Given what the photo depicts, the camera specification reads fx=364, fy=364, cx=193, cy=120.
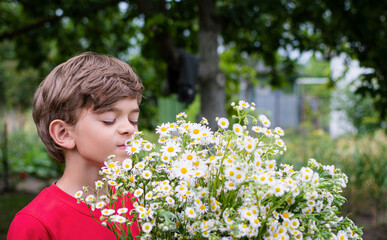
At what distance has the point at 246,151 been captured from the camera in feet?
3.13

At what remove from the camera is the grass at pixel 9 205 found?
490cm

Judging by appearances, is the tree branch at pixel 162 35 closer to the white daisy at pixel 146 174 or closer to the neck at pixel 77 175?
the neck at pixel 77 175

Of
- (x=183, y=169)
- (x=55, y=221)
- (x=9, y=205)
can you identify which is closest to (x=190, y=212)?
(x=183, y=169)

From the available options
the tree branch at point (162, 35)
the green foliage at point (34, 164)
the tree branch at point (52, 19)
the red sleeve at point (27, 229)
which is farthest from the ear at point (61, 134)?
the green foliage at point (34, 164)

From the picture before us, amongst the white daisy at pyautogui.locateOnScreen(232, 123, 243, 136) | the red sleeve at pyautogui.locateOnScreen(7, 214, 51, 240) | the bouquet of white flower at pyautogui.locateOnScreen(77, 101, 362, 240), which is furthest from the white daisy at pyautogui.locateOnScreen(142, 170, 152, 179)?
the red sleeve at pyautogui.locateOnScreen(7, 214, 51, 240)

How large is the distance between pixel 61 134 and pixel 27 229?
346 millimetres

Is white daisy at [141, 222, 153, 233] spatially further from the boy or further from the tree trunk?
the tree trunk

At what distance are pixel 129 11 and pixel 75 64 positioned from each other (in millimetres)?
3934

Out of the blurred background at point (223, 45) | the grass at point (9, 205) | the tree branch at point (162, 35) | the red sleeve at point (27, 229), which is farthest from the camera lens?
the grass at point (9, 205)

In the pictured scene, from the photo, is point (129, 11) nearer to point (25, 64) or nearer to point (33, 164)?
point (25, 64)

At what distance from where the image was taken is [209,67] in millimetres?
4105

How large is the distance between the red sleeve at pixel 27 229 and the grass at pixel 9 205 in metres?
3.78

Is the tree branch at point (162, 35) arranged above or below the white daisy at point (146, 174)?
above

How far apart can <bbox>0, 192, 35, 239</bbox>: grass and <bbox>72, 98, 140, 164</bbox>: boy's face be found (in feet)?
12.7
